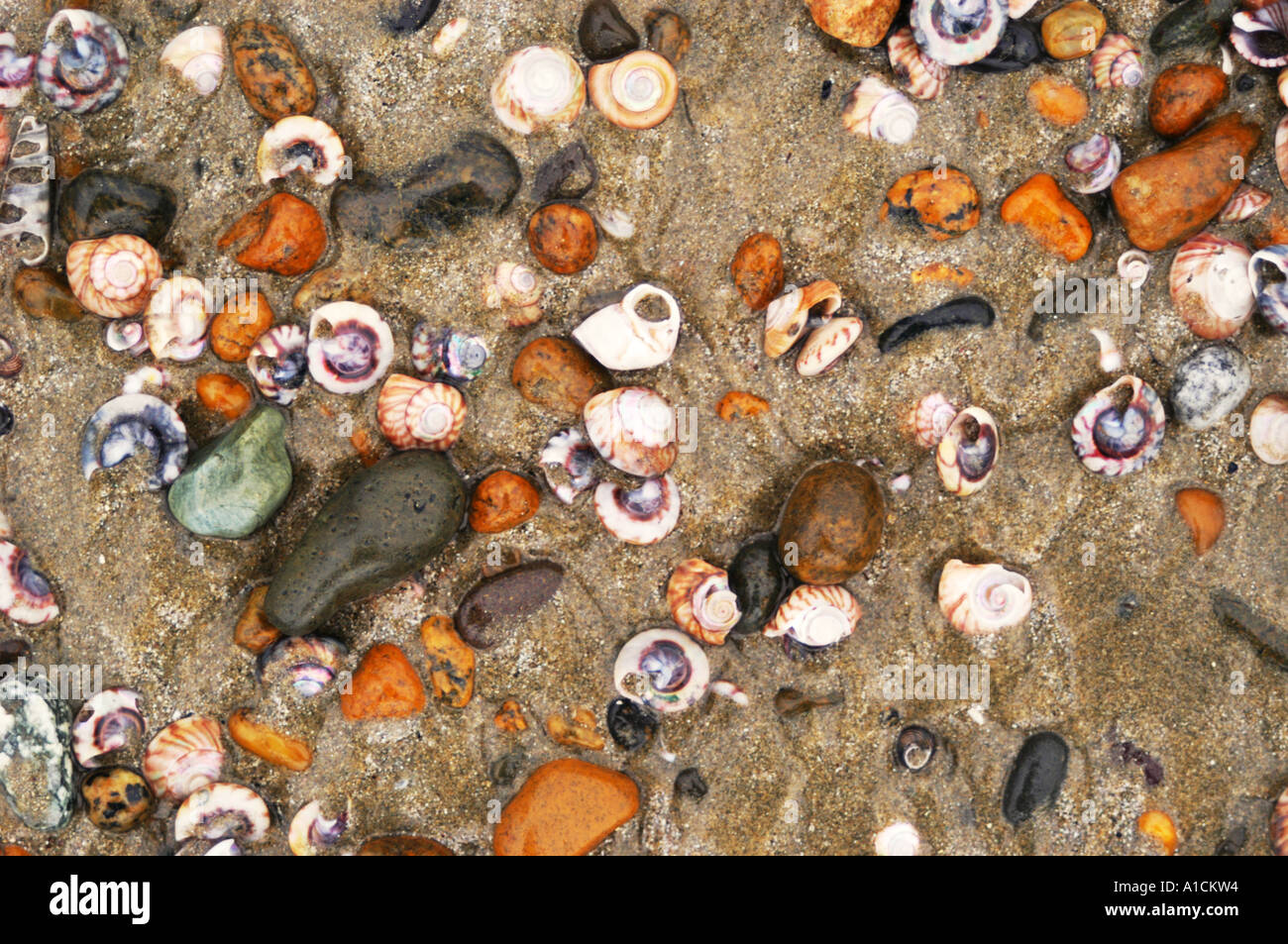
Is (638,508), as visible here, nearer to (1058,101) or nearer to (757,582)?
(757,582)

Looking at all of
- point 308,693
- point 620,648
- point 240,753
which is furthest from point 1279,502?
point 240,753

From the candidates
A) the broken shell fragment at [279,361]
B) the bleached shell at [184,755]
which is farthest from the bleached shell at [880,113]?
the bleached shell at [184,755]

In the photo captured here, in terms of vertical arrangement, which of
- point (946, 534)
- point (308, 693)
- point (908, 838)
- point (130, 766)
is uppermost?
point (946, 534)

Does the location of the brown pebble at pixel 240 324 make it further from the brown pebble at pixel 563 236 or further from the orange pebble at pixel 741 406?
the orange pebble at pixel 741 406

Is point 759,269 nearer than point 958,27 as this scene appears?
No

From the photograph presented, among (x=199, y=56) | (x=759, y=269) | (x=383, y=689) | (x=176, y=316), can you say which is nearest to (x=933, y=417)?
(x=759, y=269)

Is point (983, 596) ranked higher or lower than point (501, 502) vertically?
lower
